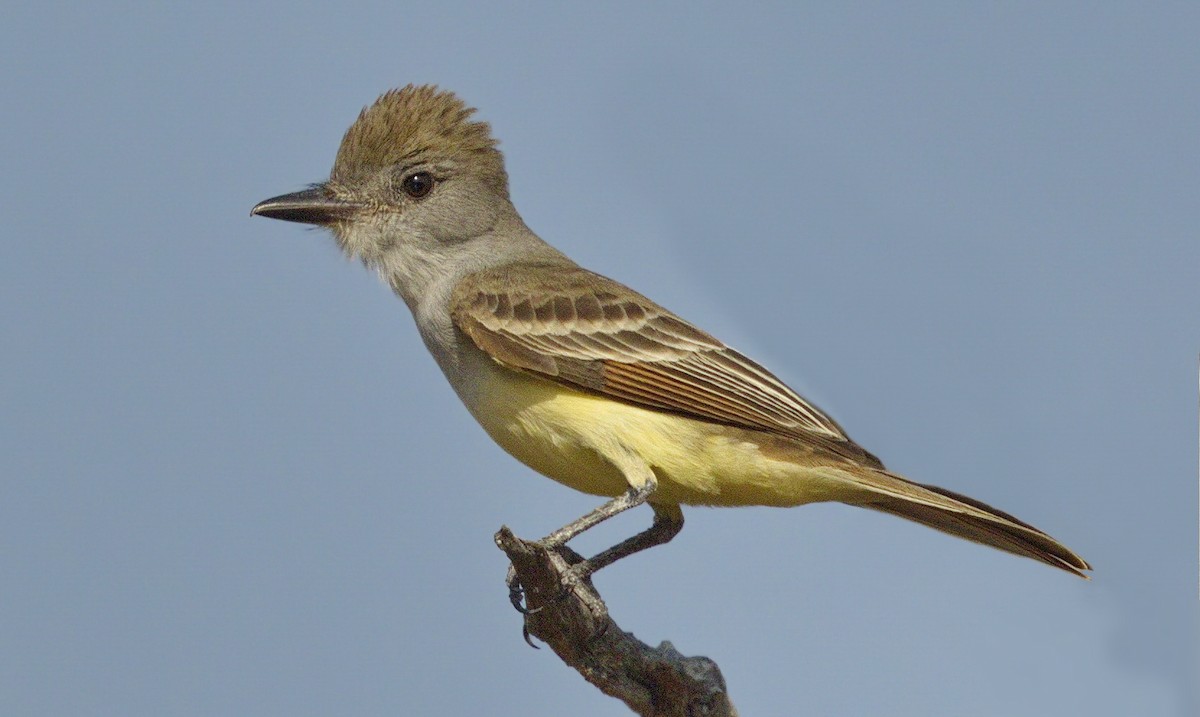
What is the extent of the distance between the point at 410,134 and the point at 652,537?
2.87 meters

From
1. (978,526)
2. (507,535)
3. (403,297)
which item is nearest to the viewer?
(507,535)

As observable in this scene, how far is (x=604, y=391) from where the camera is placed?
6.95m

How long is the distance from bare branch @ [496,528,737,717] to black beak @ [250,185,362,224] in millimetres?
2823

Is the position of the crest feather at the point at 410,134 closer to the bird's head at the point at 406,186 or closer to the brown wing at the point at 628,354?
the bird's head at the point at 406,186

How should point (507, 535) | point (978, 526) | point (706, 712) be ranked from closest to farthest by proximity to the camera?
point (507, 535) → point (706, 712) → point (978, 526)

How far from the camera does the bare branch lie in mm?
6168

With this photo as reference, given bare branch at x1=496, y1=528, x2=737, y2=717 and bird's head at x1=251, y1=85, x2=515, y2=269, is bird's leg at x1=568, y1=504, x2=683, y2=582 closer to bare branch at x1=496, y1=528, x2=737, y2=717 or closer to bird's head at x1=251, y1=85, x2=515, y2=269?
bare branch at x1=496, y1=528, x2=737, y2=717

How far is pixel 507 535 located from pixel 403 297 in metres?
2.46

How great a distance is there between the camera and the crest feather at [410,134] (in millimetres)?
8250

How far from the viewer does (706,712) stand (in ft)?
20.6

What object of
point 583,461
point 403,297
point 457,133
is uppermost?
point 457,133

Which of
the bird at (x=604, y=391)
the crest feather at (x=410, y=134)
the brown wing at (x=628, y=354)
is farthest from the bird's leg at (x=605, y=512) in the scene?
the crest feather at (x=410, y=134)

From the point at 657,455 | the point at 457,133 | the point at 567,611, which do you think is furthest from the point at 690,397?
the point at 457,133

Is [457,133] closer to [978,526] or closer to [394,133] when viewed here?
[394,133]
